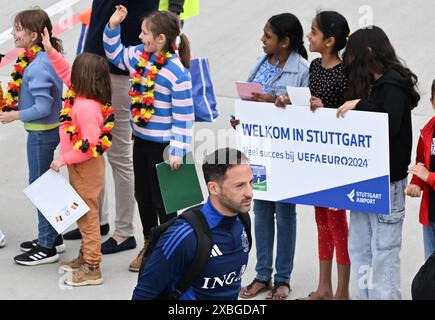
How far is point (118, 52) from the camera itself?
777cm

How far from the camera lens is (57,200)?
757 cm

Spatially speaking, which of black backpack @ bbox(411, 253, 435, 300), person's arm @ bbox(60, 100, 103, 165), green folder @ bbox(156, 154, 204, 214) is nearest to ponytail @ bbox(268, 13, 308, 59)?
green folder @ bbox(156, 154, 204, 214)

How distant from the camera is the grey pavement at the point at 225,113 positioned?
7672mm

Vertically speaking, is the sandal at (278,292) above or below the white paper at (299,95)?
below

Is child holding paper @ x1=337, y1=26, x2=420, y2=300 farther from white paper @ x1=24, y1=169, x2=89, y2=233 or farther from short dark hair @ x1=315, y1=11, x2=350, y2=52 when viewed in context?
white paper @ x1=24, y1=169, x2=89, y2=233

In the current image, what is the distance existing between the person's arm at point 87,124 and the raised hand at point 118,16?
0.61 m

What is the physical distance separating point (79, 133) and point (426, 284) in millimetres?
2980

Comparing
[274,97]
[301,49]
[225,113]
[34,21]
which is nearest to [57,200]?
[34,21]

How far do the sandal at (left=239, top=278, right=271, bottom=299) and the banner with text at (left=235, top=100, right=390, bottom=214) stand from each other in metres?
0.67

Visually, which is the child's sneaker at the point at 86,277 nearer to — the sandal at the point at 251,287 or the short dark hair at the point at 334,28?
the sandal at the point at 251,287

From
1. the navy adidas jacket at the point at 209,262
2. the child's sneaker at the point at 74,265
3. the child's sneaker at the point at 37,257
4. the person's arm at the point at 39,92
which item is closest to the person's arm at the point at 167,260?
the navy adidas jacket at the point at 209,262

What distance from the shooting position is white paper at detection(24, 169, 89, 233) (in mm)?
7527

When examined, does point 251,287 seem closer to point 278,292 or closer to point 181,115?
point 278,292
